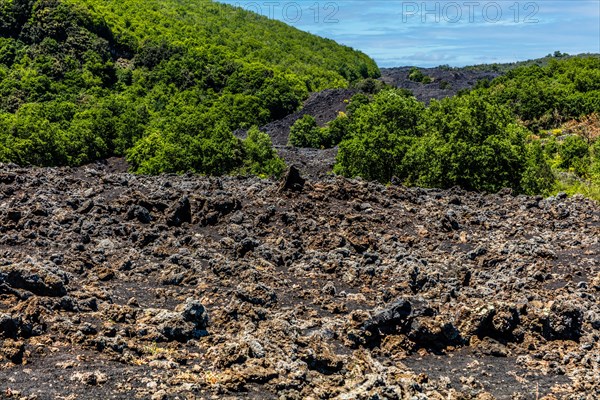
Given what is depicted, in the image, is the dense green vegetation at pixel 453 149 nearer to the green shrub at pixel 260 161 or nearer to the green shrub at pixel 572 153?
the green shrub at pixel 572 153

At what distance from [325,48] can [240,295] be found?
143 m

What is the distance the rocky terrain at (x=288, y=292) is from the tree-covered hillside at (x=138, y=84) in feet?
60.7

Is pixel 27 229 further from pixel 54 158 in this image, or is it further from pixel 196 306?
pixel 54 158

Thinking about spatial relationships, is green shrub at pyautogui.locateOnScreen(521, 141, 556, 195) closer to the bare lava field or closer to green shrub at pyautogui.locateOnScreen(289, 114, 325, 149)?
the bare lava field

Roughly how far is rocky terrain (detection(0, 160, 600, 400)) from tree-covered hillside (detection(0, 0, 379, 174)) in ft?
60.7

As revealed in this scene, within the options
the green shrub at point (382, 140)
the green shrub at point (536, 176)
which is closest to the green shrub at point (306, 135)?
the green shrub at point (382, 140)

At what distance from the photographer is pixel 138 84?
7344 cm

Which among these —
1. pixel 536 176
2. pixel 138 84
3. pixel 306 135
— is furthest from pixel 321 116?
pixel 536 176

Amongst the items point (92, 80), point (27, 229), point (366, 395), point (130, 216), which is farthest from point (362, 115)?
point (92, 80)

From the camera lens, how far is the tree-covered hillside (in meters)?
37.2

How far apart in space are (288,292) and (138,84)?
217ft

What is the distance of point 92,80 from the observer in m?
67.8

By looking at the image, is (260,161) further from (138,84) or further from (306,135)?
(138,84)

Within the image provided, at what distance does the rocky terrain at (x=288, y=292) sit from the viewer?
8547mm
